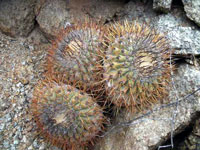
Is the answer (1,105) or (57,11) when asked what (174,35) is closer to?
(57,11)

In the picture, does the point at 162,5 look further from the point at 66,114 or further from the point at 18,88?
the point at 18,88

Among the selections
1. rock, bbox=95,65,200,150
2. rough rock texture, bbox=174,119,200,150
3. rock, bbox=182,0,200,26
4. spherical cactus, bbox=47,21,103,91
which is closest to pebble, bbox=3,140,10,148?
spherical cactus, bbox=47,21,103,91

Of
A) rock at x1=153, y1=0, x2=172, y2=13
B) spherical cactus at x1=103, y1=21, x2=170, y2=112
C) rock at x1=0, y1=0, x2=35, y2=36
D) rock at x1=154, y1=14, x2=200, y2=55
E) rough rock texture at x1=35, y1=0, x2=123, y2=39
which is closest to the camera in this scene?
spherical cactus at x1=103, y1=21, x2=170, y2=112

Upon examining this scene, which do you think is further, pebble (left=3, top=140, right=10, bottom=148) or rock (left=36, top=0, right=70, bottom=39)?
rock (left=36, top=0, right=70, bottom=39)

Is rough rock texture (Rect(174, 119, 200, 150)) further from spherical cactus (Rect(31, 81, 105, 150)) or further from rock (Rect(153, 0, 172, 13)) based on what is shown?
rock (Rect(153, 0, 172, 13))

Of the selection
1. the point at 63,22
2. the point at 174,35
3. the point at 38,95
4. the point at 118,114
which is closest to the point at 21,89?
the point at 38,95

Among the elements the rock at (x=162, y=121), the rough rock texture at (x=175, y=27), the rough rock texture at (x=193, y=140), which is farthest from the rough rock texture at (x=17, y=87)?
the rough rock texture at (x=193, y=140)
